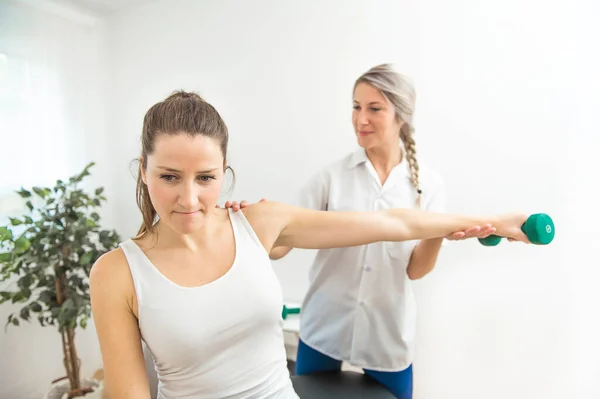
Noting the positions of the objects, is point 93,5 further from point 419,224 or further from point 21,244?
point 419,224

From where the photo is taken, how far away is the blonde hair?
163 centimetres

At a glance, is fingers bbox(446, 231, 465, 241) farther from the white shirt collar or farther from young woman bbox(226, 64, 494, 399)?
the white shirt collar

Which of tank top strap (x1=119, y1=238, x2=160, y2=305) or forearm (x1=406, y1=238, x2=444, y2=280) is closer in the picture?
tank top strap (x1=119, y1=238, x2=160, y2=305)

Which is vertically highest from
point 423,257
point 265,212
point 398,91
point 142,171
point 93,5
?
point 93,5

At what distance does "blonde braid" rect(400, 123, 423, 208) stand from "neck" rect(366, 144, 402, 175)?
0.05 meters

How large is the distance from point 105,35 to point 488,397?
3118mm

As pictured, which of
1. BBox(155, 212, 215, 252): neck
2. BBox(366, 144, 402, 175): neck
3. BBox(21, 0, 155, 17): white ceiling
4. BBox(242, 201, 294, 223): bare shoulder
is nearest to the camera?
BBox(155, 212, 215, 252): neck

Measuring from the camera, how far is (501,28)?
6.06 ft

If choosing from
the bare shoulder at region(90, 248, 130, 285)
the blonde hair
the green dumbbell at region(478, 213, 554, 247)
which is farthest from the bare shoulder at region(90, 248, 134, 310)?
the green dumbbell at region(478, 213, 554, 247)

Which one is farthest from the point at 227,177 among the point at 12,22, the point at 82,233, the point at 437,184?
the point at 12,22

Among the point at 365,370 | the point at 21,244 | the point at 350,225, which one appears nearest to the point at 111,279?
the point at 350,225

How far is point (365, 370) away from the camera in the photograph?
178 centimetres

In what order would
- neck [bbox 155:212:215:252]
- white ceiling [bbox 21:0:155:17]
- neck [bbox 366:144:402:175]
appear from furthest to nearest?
white ceiling [bbox 21:0:155:17] < neck [bbox 366:144:402:175] < neck [bbox 155:212:215:252]

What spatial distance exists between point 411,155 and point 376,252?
40 cm
